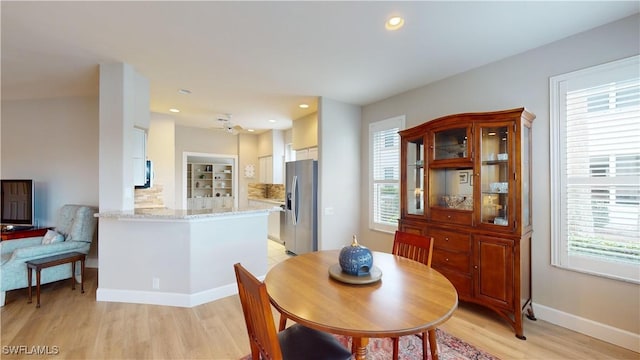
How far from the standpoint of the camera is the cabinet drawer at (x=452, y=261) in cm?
265

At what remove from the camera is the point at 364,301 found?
1336mm

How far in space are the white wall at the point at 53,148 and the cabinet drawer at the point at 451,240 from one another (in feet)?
16.4

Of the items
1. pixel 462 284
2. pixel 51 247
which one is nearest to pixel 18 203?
pixel 51 247

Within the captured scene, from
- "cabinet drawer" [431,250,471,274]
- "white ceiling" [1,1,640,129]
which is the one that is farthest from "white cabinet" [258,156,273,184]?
"cabinet drawer" [431,250,471,274]

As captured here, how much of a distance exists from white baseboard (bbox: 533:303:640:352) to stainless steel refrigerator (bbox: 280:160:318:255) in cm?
296

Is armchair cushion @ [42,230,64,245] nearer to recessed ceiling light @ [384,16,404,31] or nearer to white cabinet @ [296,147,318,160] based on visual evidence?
white cabinet @ [296,147,318,160]

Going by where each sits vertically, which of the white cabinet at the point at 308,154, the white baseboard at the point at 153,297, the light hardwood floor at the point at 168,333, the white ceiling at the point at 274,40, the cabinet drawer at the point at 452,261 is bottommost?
the light hardwood floor at the point at 168,333

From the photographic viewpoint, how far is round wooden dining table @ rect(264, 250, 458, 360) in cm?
113

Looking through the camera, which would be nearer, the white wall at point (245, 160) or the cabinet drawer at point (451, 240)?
the cabinet drawer at point (451, 240)

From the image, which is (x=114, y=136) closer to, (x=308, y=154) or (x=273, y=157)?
(x=308, y=154)

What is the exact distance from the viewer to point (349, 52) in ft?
8.70

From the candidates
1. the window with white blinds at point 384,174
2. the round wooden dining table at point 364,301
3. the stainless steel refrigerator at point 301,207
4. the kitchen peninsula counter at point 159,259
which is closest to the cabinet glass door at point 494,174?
the round wooden dining table at point 364,301

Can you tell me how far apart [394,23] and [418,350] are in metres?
2.67

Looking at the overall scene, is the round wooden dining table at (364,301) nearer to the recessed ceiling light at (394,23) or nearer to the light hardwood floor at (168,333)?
the light hardwood floor at (168,333)
